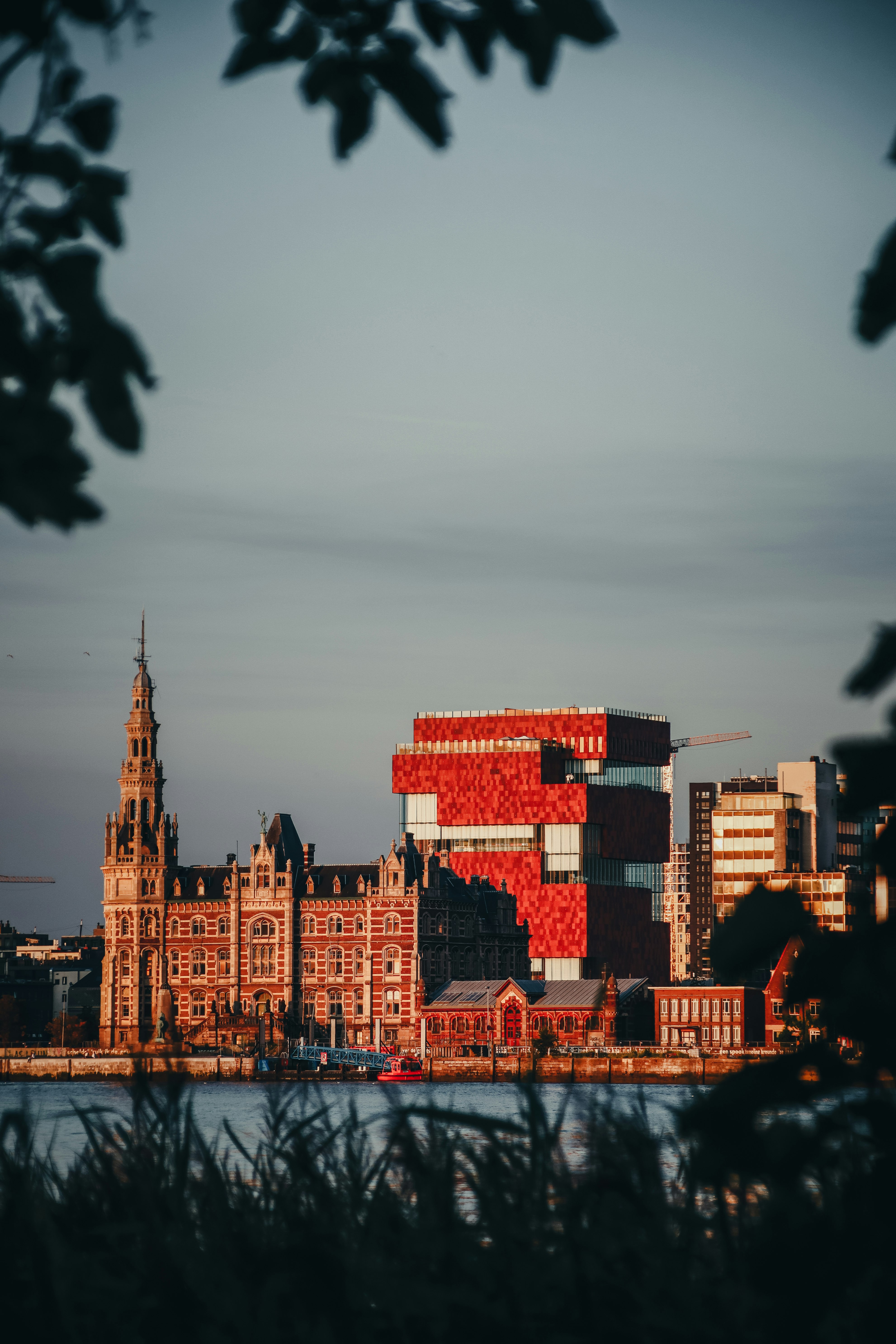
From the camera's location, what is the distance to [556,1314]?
25.5 ft

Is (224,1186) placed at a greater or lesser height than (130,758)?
lesser

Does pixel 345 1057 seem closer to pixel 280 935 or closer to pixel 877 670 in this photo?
pixel 280 935

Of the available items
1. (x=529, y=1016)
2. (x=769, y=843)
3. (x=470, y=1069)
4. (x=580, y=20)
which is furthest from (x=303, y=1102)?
(x=769, y=843)

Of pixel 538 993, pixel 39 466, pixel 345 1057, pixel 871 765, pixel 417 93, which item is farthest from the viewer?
pixel 538 993

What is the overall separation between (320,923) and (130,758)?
25954mm

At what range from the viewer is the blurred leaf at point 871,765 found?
4930 millimetres

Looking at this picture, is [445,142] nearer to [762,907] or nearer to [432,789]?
[762,907]

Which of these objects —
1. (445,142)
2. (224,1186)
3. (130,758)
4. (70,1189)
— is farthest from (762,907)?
(130,758)

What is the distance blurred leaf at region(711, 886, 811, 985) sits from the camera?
4949 millimetres

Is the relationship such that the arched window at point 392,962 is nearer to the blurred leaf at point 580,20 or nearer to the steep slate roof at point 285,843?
the steep slate roof at point 285,843

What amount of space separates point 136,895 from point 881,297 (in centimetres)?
15185

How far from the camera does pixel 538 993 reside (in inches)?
5615

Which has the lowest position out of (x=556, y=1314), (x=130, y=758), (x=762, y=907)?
(x=556, y=1314)

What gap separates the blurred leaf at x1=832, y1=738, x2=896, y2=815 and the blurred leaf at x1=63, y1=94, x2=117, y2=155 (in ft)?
8.12
